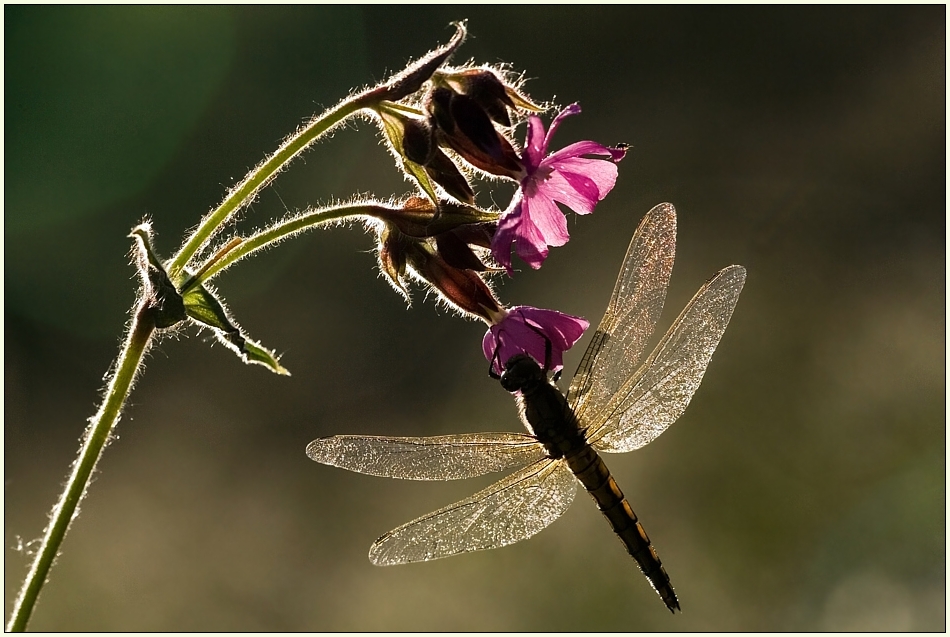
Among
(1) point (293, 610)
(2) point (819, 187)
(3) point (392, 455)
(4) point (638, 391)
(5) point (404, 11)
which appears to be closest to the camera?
(3) point (392, 455)

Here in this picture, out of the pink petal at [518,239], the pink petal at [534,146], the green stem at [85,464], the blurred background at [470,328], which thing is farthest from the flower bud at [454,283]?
the blurred background at [470,328]

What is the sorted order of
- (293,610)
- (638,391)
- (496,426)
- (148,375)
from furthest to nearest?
(148,375) → (496,426) → (293,610) → (638,391)

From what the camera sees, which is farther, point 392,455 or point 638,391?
point 638,391

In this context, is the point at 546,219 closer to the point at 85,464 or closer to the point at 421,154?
the point at 421,154

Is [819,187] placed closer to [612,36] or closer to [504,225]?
[612,36]

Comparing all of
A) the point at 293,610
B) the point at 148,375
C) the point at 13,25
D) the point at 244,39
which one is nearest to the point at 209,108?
the point at 244,39

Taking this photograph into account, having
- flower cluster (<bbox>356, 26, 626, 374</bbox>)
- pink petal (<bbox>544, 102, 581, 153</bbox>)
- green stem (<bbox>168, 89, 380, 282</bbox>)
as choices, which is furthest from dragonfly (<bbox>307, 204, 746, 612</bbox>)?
green stem (<bbox>168, 89, 380, 282</bbox>)
